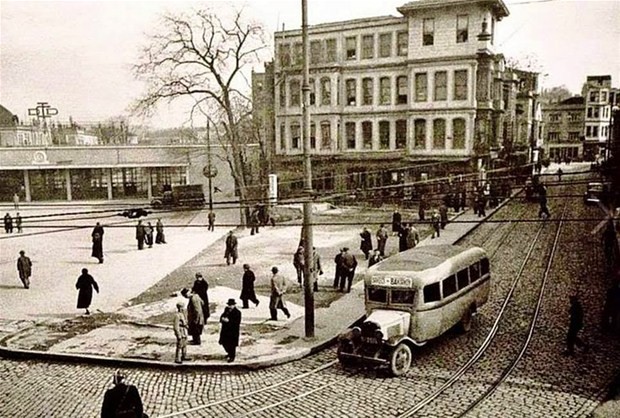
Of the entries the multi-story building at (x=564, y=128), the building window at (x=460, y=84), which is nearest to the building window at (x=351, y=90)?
the building window at (x=460, y=84)

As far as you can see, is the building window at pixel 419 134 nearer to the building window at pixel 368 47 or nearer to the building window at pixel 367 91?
the building window at pixel 367 91

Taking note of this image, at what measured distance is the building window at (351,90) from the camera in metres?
41.6

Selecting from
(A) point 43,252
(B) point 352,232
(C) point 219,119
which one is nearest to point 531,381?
(B) point 352,232

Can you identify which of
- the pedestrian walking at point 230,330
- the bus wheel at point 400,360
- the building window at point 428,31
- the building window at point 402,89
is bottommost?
the bus wheel at point 400,360

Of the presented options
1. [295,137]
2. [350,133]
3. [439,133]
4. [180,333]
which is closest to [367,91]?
[350,133]

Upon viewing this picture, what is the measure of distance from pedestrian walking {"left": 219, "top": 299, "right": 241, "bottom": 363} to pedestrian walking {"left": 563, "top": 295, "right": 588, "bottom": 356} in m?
7.22

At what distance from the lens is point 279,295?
15148mm

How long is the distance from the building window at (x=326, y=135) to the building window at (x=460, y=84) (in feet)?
31.9

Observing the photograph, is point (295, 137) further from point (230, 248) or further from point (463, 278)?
point (463, 278)

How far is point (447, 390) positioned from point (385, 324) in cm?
178

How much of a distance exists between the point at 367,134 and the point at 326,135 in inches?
124

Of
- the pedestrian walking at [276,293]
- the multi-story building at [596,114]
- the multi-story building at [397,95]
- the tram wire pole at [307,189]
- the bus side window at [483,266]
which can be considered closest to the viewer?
the tram wire pole at [307,189]

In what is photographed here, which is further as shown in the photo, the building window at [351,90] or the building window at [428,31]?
the building window at [351,90]

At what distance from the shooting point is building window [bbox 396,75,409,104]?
40.1 meters
